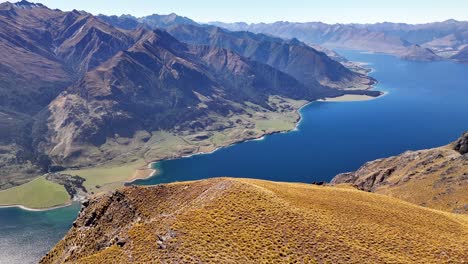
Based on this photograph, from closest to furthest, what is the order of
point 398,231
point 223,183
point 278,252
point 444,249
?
1. point 278,252
2. point 444,249
3. point 398,231
4. point 223,183

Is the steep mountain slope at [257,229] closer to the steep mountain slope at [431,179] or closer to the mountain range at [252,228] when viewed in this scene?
the mountain range at [252,228]

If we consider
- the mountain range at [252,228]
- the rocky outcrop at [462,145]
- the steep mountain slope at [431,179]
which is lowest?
the steep mountain slope at [431,179]

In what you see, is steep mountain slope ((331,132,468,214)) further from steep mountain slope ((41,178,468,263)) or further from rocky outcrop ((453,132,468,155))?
steep mountain slope ((41,178,468,263))

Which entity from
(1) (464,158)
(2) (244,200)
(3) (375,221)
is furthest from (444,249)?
(1) (464,158)

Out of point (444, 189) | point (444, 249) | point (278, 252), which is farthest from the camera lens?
point (444, 189)

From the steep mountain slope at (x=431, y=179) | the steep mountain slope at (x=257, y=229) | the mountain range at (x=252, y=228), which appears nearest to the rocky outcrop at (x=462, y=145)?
the steep mountain slope at (x=431, y=179)

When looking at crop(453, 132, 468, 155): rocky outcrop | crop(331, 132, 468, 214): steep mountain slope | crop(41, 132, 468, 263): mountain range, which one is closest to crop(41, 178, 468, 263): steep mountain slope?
crop(41, 132, 468, 263): mountain range

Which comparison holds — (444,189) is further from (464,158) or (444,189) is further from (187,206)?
(187,206)
